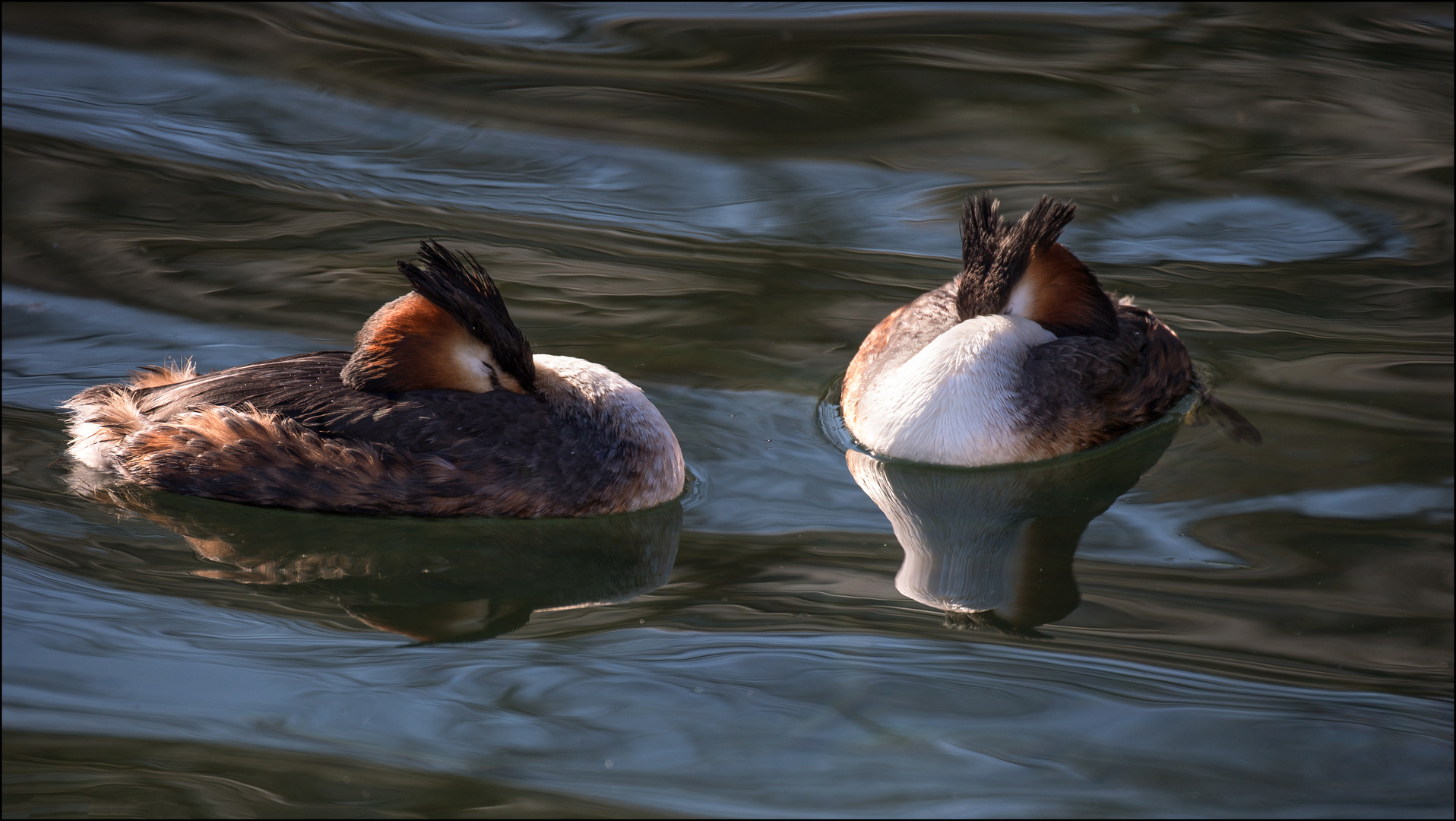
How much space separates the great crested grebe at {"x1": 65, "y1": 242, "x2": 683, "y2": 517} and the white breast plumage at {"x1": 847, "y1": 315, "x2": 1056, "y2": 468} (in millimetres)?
1127

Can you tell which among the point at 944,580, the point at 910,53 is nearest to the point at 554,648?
the point at 944,580

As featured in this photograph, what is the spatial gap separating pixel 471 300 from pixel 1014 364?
8.42 ft

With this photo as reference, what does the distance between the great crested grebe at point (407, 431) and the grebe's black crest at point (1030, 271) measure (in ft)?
6.21

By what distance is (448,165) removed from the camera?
9.16 meters

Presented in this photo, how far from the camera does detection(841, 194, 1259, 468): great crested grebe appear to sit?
611 cm

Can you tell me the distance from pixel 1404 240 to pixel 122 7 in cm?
981

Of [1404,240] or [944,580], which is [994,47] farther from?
[944,580]

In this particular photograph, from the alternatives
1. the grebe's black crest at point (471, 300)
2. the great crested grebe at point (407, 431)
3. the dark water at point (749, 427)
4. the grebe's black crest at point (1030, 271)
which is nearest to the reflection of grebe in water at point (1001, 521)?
the dark water at point (749, 427)

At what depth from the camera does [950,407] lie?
609 cm

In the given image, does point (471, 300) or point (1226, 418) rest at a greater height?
point (471, 300)

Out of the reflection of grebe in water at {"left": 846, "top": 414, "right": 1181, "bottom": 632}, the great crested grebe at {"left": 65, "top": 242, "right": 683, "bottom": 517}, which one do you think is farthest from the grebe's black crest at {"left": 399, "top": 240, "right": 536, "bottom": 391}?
the reflection of grebe in water at {"left": 846, "top": 414, "right": 1181, "bottom": 632}

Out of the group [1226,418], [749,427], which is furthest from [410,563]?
[1226,418]

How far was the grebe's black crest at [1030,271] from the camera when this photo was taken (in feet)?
21.0

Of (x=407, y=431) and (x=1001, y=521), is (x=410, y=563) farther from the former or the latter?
(x=1001, y=521)
